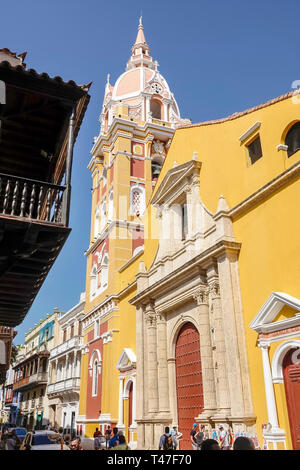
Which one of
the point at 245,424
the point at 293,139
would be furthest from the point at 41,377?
the point at 293,139

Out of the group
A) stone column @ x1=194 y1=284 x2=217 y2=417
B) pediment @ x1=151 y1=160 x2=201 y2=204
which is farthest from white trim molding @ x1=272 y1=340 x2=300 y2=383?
pediment @ x1=151 y1=160 x2=201 y2=204

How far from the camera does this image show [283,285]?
9391 mm

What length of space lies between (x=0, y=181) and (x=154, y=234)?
36.9ft

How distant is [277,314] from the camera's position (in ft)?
30.3

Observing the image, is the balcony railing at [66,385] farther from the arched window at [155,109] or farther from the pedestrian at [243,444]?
the pedestrian at [243,444]

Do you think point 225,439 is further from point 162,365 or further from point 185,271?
point 185,271

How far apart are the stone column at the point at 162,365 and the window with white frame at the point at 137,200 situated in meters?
8.44

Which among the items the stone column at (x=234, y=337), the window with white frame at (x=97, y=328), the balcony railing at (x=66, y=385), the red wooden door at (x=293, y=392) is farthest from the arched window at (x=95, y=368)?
the red wooden door at (x=293, y=392)

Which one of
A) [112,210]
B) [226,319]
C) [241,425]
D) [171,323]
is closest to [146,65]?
[112,210]

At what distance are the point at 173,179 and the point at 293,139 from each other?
5.76m

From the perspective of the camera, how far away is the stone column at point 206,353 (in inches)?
428

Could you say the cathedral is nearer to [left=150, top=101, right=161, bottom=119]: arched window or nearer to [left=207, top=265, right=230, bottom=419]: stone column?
[left=207, top=265, right=230, bottom=419]: stone column
